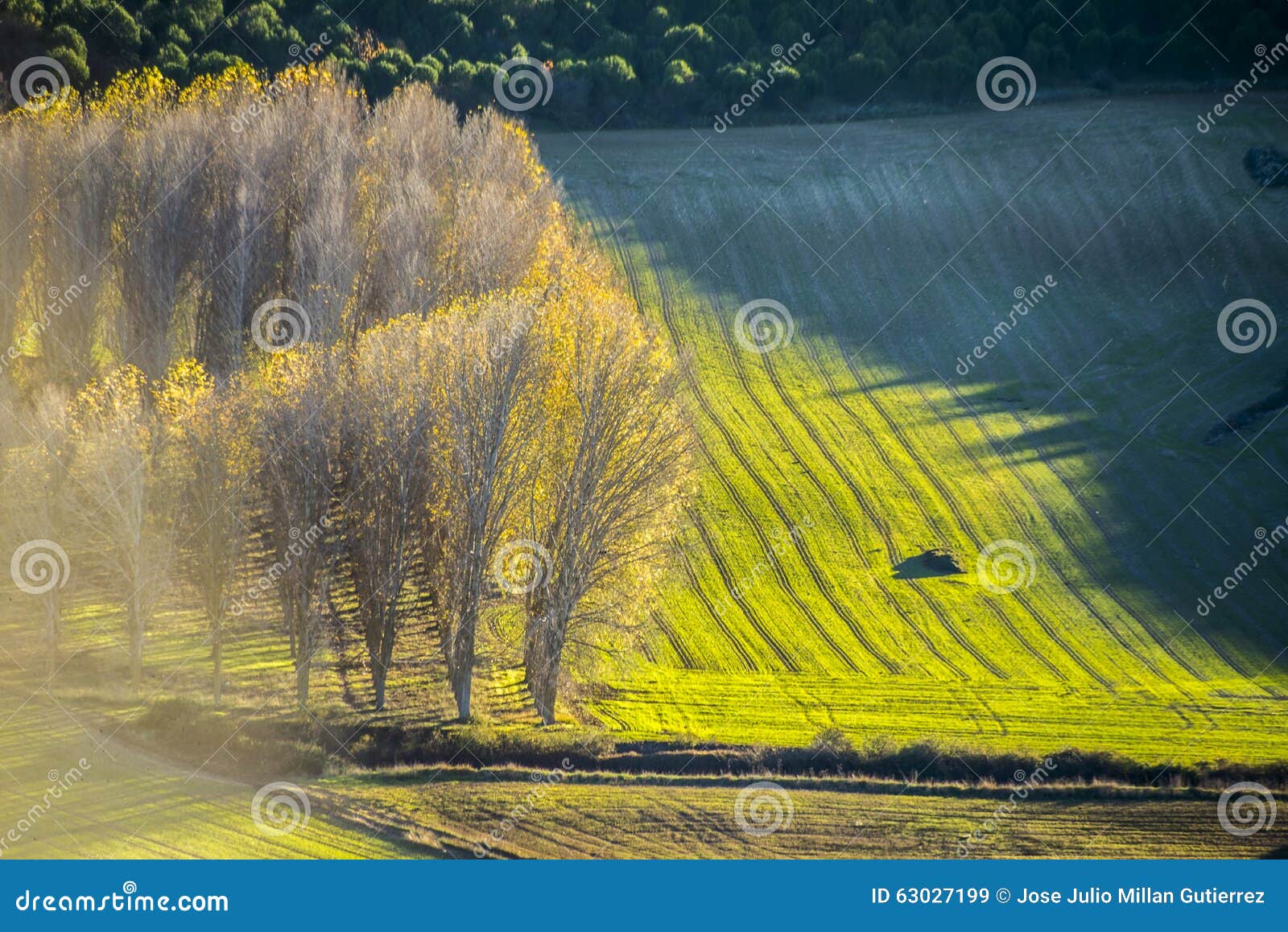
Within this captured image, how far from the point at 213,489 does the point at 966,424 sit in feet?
120

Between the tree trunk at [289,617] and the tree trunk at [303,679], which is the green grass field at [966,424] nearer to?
the tree trunk at [303,679]

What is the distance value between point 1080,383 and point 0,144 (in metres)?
48.6

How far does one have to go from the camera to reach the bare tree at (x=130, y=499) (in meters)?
41.0

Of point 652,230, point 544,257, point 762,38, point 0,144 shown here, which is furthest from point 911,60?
point 0,144

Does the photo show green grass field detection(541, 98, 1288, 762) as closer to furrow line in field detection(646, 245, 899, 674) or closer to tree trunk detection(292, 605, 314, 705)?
furrow line in field detection(646, 245, 899, 674)

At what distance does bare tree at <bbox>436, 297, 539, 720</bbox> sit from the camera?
41.0 m

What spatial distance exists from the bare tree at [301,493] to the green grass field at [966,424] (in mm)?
9309

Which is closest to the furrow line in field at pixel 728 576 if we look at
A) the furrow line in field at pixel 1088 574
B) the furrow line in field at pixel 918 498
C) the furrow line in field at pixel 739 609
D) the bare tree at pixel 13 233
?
the furrow line in field at pixel 739 609

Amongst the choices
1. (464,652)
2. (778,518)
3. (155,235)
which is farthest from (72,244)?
(778,518)

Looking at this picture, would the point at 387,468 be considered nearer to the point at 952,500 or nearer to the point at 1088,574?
the point at 952,500

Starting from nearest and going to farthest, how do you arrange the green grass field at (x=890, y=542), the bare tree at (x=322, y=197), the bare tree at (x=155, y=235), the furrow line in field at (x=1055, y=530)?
the green grass field at (x=890, y=542) → the furrow line in field at (x=1055, y=530) → the bare tree at (x=322, y=197) → the bare tree at (x=155, y=235)

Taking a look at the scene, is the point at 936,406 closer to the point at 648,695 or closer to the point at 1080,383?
the point at 1080,383

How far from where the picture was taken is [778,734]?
1642 inches

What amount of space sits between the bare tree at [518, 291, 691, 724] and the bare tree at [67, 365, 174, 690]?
10.5 meters
